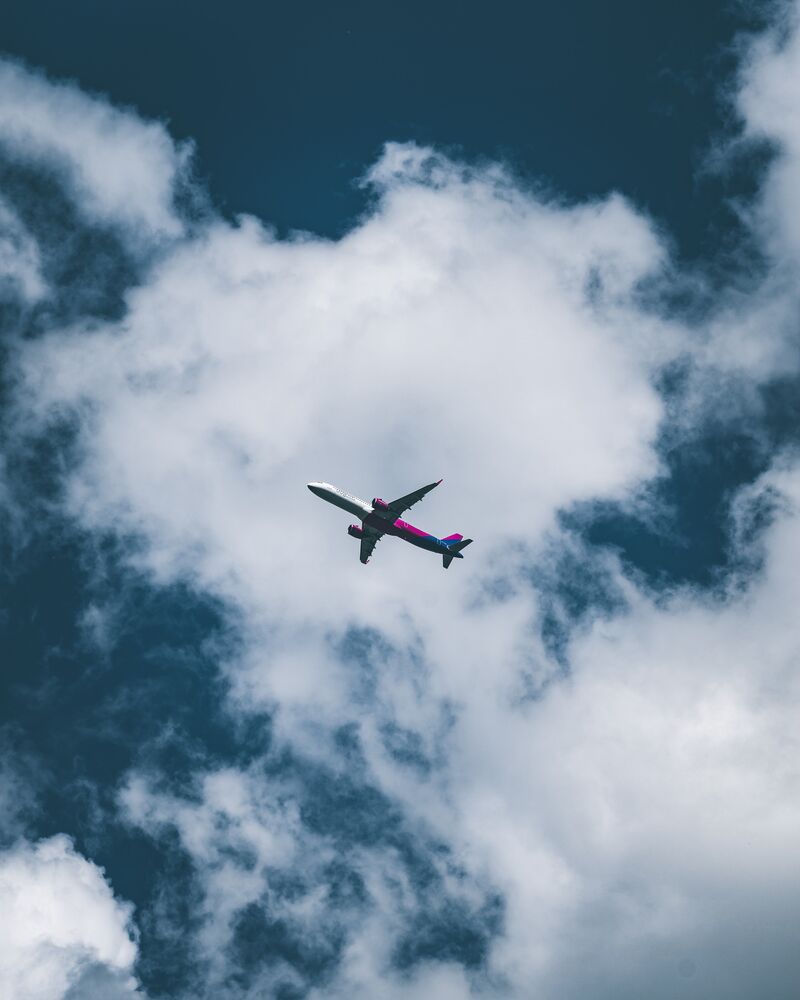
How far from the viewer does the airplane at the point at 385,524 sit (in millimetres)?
153375

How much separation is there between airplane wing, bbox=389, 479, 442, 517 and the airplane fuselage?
134 centimetres

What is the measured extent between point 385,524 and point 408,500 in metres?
6.52

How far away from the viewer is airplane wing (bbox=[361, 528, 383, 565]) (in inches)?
6339

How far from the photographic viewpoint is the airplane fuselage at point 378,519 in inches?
6058

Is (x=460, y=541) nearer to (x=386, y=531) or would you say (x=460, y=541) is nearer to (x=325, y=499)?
(x=386, y=531)

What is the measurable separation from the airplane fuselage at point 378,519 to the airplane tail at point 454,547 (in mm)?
664

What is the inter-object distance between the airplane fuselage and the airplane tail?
0.66 metres

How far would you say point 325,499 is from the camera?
15450 centimetres

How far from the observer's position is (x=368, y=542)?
163000 millimetres

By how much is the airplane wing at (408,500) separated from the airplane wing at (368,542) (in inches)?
297

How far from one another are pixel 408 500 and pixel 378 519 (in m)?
6.39

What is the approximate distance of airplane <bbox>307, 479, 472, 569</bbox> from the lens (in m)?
153

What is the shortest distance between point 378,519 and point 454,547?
1461 centimetres

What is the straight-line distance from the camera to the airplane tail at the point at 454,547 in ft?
531
